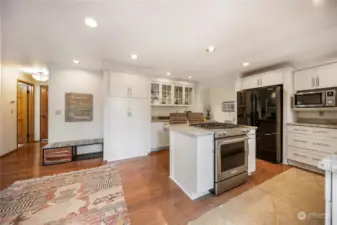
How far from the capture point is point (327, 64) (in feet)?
8.78

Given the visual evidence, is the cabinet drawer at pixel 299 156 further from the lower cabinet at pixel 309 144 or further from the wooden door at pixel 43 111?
the wooden door at pixel 43 111

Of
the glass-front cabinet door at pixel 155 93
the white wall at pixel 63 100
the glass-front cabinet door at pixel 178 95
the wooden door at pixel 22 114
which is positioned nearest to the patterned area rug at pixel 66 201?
the white wall at pixel 63 100

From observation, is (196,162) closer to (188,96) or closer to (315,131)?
(315,131)

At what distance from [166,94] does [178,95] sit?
19.3 inches

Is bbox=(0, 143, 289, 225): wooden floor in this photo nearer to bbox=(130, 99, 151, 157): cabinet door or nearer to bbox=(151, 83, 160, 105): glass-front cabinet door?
bbox=(130, 99, 151, 157): cabinet door

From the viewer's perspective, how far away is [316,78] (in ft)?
9.27

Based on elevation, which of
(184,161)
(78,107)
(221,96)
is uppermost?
(221,96)

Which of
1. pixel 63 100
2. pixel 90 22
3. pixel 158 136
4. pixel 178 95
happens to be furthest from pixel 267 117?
pixel 63 100

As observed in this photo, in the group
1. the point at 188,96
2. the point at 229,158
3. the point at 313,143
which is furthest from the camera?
the point at 188,96

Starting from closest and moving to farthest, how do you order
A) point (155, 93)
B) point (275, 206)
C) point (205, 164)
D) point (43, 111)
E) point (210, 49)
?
1. point (275, 206)
2. point (205, 164)
3. point (210, 49)
4. point (155, 93)
5. point (43, 111)

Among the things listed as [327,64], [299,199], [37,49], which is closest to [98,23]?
[37,49]

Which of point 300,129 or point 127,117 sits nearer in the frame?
point 300,129

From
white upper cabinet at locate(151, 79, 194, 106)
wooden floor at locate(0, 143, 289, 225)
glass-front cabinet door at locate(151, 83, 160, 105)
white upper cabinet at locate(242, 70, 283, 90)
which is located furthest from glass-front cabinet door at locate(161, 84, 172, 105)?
white upper cabinet at locate(242, 70, 283, 90)

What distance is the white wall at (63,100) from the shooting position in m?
3.68
